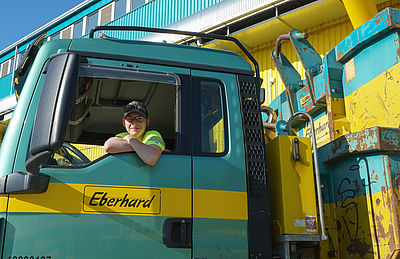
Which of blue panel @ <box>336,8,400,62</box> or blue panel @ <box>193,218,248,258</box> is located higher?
blue panel @ <box>336,8,400,62</box>

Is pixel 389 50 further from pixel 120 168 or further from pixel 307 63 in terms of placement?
pixel 120 168

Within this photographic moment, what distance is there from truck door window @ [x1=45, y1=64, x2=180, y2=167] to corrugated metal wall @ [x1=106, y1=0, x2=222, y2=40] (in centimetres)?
934

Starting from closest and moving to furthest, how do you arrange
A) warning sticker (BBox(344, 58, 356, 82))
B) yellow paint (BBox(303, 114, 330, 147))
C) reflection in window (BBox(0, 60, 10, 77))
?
warning sticker (BBox(344, 58, 356, 82)) → yellow paint (BBox(303, 114, 330, 147)) → reflection in window (BBox(0, 60, 10, 77))

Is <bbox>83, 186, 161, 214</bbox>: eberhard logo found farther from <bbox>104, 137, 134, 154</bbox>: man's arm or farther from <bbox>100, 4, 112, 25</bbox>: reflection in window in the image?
<bbox>100, 4, 112, 25</bbox>: reflection in window

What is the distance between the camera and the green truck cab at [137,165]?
2.32 metres

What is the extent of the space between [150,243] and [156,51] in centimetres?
131

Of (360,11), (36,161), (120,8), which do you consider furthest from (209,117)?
(120,8)

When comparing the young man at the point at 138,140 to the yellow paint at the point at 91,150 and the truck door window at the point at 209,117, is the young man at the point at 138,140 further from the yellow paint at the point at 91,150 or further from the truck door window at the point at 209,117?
the truck door window at the point at 209,117

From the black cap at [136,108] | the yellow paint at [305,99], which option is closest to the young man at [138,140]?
the black cap at [136,108]

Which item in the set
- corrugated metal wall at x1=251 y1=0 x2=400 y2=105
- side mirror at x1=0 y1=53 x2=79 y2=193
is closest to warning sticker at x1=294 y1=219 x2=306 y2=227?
side mirror at x1=0 y1=53 x2=79 y2=193

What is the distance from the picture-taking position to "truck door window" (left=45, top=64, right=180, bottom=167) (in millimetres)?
2670

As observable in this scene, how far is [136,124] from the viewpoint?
2.86 metres

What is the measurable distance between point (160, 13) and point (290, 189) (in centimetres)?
1225

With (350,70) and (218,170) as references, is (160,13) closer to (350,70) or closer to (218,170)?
(350,70)
